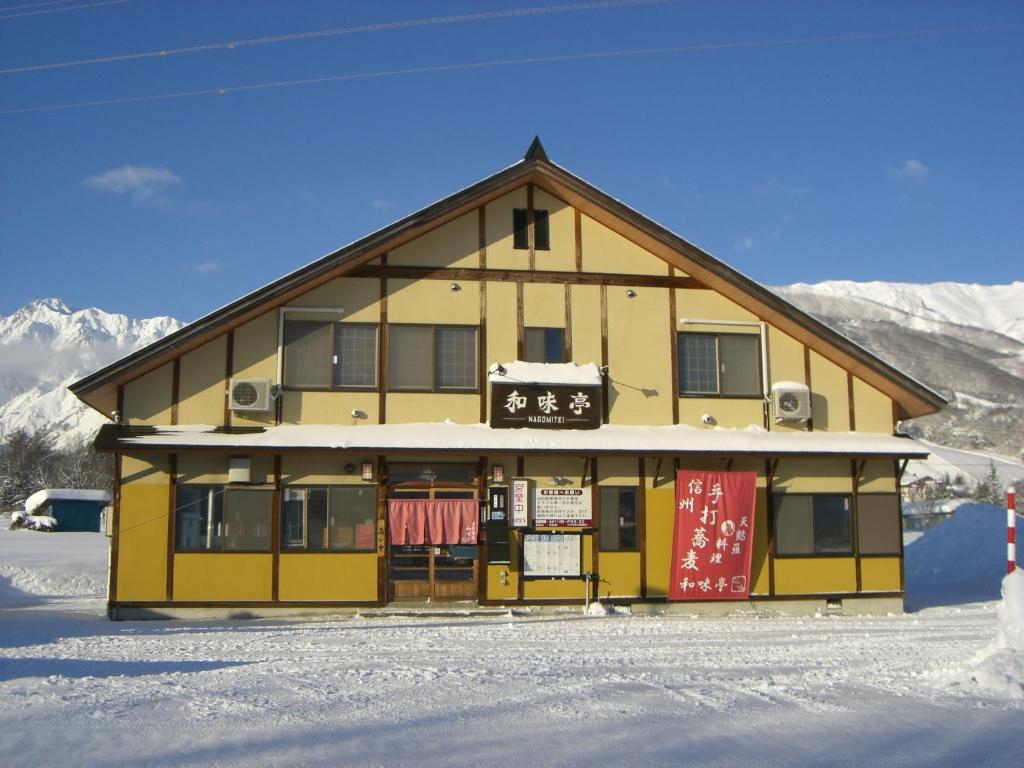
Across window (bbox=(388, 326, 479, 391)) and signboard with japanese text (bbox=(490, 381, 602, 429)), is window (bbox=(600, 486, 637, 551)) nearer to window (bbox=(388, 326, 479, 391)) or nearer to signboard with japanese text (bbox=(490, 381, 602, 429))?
signboard with japanese text (bbox=(490, 381, 602, 429))

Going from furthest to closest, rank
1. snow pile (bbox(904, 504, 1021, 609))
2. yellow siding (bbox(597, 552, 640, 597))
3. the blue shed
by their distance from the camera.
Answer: the blue shed
snow pile (bbox(904, 504, 1021, 609))
yellow siding (bbox(597, 552, 640, 597))

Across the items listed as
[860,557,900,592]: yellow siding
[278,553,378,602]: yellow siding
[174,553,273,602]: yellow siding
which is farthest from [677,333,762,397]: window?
[174,553,273,602]: yellow siding

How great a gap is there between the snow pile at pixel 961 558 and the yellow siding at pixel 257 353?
12801 millimetres

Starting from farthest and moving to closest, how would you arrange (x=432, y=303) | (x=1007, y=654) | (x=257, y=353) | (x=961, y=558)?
(x=961, y=558)
(x=432, y=303)
(x=257, y=353)
(x=1007, y=654)

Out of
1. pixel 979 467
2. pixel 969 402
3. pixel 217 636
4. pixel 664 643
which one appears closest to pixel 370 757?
pixel 664 643

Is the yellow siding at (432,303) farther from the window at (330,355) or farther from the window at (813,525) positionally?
the window at (813,525)

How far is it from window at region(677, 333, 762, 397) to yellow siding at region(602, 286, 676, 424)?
14.3 inches

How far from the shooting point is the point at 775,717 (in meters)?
6.35

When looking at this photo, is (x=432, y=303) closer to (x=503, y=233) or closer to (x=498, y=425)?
(x=503, y=233)

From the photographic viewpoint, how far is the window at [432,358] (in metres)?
16.1

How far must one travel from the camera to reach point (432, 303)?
1636cm

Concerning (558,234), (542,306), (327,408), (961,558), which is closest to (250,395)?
(327,408)

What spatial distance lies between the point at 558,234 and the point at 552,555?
5.48 metres

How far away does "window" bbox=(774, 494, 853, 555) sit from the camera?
54.7 feet
